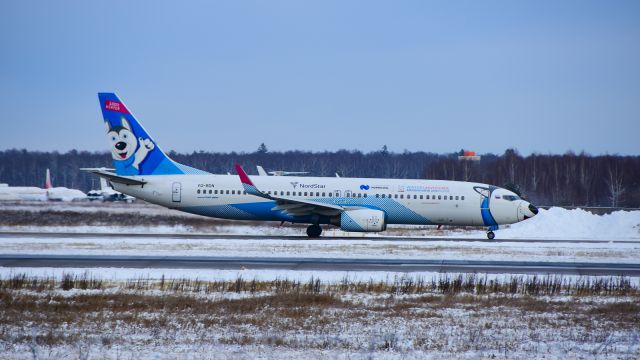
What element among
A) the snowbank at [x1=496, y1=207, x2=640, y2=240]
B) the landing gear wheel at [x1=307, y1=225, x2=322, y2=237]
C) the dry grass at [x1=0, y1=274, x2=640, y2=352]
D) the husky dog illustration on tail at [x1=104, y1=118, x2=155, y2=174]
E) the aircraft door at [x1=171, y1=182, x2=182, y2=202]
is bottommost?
the dry grass at [x1=0, y1=274, x2=640, y2=352]

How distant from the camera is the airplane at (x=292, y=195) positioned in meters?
36.6

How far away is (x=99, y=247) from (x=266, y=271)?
31.6ft

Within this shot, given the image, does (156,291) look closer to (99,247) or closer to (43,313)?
(43,313)

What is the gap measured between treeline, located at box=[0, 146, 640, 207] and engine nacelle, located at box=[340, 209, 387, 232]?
26259mm

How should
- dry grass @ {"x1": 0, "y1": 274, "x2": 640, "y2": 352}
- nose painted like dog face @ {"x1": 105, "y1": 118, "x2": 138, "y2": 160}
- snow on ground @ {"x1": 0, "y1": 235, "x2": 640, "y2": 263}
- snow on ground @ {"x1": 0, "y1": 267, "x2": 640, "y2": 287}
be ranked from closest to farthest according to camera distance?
dry grass @ {"x1": 0, "y1": 274, "x2": 640, "y2": 352}
snow on ground @ {"x1": 0, "y1": 267, "x2": 640, "y2": 287}
snow on ground @ {"x1": 0, "y1": 235, "x2": 640, "y2": 263}
nose painted like dog face @ {"x1": 105, "y1": 118, "x2": 138, "y2": 160}

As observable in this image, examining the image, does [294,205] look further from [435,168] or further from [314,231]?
[435,168]

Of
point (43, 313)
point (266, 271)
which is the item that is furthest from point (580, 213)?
point (43, 313)

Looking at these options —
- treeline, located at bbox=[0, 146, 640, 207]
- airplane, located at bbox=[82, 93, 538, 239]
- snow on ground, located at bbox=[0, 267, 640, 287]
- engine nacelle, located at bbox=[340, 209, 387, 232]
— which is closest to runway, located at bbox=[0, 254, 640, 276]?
snow on ground, located at bbox=[0, 267, 640, 287]

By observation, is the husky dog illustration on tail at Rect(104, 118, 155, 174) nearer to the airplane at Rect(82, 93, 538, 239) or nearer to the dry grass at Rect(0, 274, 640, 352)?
the airplane at Rect(82, 93, 538, 239)

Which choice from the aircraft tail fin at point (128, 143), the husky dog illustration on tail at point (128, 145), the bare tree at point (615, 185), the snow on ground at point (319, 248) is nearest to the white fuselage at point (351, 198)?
the aircraft tail fin at point (128, 143)

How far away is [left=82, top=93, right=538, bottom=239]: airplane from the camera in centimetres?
3662

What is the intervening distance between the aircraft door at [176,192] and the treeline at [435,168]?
85.3 ft

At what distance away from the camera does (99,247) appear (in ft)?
95.6

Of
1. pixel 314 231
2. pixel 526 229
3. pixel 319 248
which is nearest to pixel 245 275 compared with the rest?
pixel 319 248
